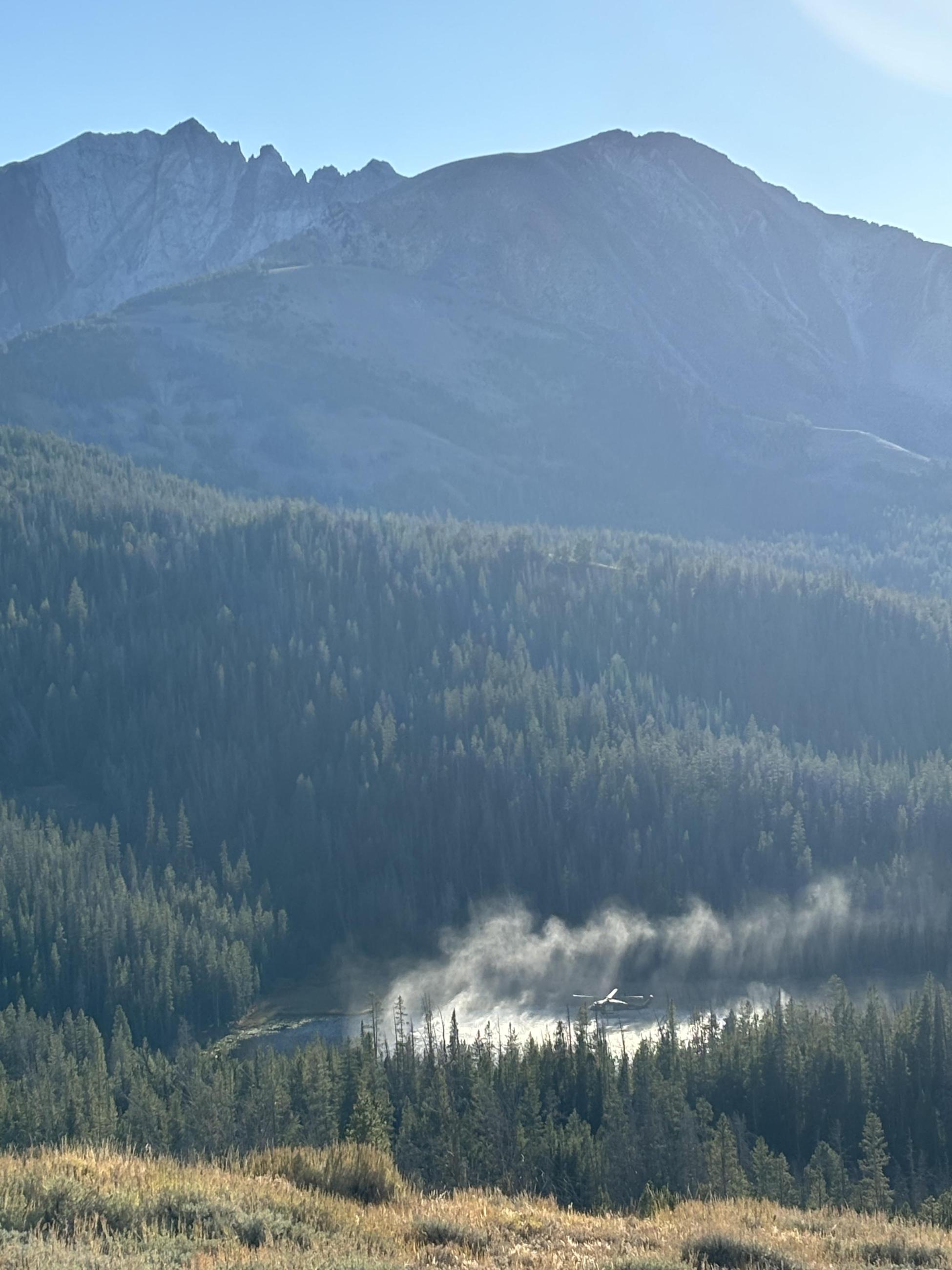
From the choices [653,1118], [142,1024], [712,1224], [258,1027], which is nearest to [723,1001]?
[258,1027]

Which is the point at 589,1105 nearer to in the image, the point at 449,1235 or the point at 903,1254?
the point at 903,1254

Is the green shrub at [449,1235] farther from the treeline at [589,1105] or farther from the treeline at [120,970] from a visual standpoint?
the treeline at [120,970]

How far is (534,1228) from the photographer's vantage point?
153ft

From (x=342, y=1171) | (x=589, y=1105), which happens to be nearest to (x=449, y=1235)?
(x=342, y=1171)

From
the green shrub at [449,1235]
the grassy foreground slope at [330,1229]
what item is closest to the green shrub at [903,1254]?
the grassy foreground slope at [330,1229]

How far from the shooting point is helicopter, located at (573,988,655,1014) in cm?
19475

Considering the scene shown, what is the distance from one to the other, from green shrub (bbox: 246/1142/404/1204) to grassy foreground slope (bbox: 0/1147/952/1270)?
0.22 ft

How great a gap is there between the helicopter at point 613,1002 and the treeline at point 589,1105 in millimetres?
38389

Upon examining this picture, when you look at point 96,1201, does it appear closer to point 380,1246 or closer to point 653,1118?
point 380,1246

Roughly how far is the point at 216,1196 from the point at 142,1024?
147m

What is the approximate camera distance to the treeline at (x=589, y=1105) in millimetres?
109312

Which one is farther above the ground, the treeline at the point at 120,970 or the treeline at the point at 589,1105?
the treeline at the point at 589,1105

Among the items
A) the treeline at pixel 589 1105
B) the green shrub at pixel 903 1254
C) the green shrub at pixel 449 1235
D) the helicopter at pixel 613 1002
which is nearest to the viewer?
the green shrub at pixel 449 1235

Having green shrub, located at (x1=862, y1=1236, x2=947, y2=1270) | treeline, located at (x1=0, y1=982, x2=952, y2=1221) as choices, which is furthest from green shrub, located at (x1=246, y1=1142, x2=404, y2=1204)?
treeline, located at (x1=0, y1=982, x2=952, y2=1221)
